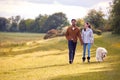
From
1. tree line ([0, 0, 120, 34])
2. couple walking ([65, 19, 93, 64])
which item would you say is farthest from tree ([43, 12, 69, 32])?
couple walking ([65, 19, 93, 64])

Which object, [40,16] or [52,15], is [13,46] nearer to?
[52,15]

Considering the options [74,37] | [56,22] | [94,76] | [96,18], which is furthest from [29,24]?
[94,76]

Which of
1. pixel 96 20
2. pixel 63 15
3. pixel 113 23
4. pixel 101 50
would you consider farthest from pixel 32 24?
pixel 101 50

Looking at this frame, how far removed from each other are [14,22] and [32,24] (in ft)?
25.4

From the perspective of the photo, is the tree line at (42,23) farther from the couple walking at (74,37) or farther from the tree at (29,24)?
the couple walking at (74,37)

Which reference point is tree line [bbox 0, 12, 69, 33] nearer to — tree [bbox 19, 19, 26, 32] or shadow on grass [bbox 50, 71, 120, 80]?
tree [bbox 19, 19, 26, 32]

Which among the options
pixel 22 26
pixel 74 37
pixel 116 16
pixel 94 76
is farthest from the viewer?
pixel 22 26

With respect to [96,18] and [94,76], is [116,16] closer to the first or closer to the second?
[96,18]

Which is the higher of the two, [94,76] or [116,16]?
[116,16]

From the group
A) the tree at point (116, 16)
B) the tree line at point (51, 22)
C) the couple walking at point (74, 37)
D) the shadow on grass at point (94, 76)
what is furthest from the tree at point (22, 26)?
the shadow on grass at point (94, 76)

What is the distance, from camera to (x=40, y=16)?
125375mm

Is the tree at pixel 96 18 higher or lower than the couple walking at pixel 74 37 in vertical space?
lower

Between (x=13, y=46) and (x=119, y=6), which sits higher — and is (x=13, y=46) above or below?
below

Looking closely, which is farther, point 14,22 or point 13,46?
point 14,22
